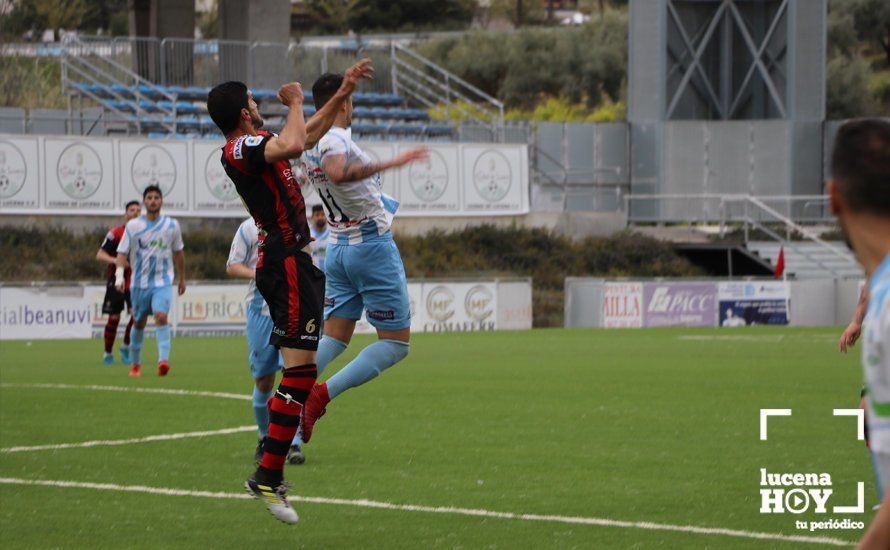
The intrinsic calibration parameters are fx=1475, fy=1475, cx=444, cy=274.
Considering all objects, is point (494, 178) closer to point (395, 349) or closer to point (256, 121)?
point (395, 349)

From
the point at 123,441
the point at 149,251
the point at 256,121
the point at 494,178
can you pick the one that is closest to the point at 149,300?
the point at 149,251

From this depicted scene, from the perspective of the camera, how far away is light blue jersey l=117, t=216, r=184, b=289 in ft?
61.8

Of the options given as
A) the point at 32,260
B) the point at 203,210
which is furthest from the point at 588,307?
the point at 32,260

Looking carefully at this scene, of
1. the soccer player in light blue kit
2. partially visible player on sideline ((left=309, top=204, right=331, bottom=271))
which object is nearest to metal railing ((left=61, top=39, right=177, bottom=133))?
partially visible player on sideline ((left=309, top=204, right=331, bottom=271))

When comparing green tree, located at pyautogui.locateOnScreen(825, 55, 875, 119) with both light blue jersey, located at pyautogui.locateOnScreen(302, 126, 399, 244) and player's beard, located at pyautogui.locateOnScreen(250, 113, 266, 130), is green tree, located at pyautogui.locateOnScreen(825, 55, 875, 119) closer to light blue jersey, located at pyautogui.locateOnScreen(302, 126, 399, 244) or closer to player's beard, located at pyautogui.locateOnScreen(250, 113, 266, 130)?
light blue jersey, located at pyautogui.locateOnScreen(302, 126, 399, 244)

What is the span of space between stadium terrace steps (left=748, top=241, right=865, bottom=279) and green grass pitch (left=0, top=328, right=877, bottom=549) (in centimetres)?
1999

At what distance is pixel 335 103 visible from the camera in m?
8.22

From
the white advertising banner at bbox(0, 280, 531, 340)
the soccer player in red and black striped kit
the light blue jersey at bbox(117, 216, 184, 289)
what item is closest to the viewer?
the soccer player in red and black striped kit

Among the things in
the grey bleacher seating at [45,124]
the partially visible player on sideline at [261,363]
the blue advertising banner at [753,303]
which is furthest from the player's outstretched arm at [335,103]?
the grey bleacher seating at [45,124]

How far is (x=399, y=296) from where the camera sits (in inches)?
371

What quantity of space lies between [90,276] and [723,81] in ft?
82.0

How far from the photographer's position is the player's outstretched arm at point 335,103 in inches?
319

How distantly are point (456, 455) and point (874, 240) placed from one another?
7240mm

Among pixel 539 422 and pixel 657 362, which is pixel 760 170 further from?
pixel 539 422
